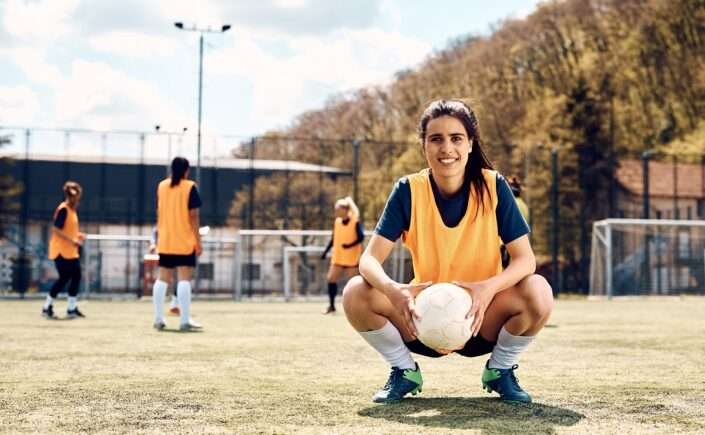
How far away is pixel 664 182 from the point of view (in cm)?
3478

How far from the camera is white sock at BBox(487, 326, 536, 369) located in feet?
13.9

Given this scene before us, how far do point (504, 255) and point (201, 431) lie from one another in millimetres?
6668

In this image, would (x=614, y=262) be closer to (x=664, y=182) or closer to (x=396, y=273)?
(x=396, y=273)

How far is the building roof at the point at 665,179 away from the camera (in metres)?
34.2

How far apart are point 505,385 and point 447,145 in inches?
45.6

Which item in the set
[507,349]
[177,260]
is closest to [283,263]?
[177,260]

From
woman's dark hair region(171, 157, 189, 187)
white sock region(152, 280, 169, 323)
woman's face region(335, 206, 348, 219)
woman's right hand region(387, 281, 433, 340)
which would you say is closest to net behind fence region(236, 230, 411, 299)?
woman's face region(335, 206, 348, 219)

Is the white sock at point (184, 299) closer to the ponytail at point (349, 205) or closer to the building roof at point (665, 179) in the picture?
the ponytail at point (349, 205)

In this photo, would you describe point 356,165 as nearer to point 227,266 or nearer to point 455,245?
point 227,266

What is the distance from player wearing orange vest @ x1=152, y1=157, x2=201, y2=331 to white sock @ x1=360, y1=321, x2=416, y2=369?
6053 millimetres

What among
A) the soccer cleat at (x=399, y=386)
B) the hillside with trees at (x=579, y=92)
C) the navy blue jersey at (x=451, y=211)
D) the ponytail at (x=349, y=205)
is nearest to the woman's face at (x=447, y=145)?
the navy blue jersey at (x=451, y=211)

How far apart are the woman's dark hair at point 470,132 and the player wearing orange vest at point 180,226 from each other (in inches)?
244

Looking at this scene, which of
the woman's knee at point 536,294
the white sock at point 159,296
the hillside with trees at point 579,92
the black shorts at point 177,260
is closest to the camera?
the woman's knee at point 536,294

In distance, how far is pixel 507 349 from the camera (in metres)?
4.28
